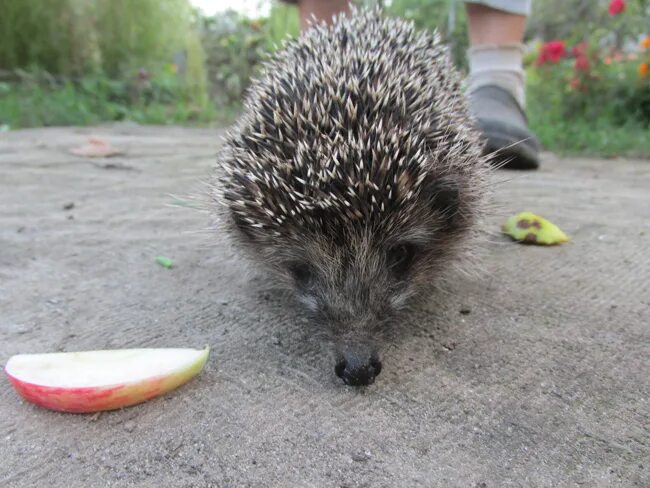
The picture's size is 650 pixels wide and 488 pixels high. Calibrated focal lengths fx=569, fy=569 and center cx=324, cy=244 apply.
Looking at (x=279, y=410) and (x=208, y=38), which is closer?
(x=279, y=410)

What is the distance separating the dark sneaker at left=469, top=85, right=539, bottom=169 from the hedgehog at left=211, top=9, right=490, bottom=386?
5.03 ft

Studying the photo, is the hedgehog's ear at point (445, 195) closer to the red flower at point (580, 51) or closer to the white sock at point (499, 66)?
the white sock at point (499, 66)

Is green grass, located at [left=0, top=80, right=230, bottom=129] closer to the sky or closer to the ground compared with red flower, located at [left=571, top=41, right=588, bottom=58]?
closer to the ground

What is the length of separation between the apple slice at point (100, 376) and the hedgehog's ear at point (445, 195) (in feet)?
3.27

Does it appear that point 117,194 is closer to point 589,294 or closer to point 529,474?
point 589,294

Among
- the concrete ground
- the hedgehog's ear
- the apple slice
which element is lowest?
the concrete ground

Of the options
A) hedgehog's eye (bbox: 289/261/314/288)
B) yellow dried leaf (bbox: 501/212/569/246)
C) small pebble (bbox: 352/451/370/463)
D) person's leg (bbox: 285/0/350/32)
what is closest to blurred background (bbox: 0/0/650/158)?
person's leg (bbox: 285/0/350/32)

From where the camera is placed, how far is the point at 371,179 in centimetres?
192

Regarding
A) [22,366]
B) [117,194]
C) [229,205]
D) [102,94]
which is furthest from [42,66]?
[22,366]

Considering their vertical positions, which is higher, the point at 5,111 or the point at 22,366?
the point at 5,111

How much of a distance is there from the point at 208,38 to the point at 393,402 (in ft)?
36.6

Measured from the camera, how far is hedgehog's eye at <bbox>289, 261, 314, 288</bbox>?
2.09 m

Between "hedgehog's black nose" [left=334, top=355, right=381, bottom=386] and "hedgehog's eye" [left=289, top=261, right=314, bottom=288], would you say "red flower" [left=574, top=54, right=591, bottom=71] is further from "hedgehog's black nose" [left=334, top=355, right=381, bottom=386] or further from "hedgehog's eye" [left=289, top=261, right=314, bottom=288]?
"hedgehog's black nose" [left=334, top=355, right=381, bottom=386]

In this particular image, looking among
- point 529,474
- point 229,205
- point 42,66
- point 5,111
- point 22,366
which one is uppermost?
point 42,66
